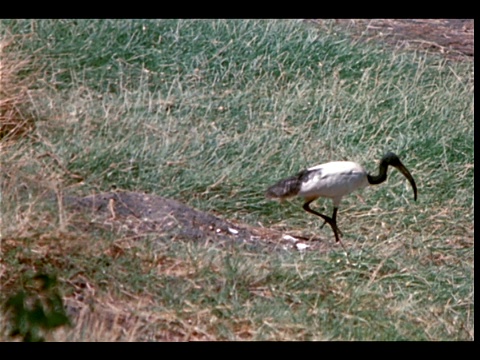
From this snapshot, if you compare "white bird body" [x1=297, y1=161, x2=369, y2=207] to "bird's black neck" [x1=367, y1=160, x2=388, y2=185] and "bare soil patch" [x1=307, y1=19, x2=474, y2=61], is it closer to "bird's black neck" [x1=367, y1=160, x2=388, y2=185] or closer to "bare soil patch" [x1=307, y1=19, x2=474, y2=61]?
"bird's black neck" [x1=367, y1=160, x2=388, y2=185]

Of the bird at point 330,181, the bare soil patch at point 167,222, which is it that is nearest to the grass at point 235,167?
the bare soil patch at point 167,222

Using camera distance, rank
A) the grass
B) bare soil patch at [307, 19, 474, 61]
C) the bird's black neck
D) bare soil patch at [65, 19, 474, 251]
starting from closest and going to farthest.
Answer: the grass < bare soil patch at [65, 19, 474, 251] < the bird's black neck < bare soil patch at [307, 19, 474, 61]

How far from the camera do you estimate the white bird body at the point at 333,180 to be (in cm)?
609

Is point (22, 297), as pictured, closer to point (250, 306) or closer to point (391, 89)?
point (250, 306)

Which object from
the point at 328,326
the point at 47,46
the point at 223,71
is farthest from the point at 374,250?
the point at 47,46

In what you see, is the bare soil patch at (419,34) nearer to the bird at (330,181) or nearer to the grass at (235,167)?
the grass at (235,167)

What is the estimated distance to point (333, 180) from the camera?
6.08 m

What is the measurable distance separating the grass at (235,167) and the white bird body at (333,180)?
36 centimetres

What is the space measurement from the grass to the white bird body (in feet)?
1.19

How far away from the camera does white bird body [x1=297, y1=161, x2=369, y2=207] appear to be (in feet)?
20.0

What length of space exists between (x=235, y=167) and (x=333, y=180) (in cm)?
146

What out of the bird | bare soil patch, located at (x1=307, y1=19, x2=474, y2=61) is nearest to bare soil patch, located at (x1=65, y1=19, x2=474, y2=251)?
the bird

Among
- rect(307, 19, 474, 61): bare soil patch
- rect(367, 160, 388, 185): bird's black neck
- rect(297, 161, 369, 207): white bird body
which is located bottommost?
rect(307, 19, 474, 61): bare soil patch

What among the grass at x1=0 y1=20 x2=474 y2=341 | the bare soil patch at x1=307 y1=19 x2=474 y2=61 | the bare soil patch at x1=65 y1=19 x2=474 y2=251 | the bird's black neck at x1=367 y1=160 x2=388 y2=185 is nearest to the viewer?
the grass at x1=0 y1=20 x2=474 y2=341
